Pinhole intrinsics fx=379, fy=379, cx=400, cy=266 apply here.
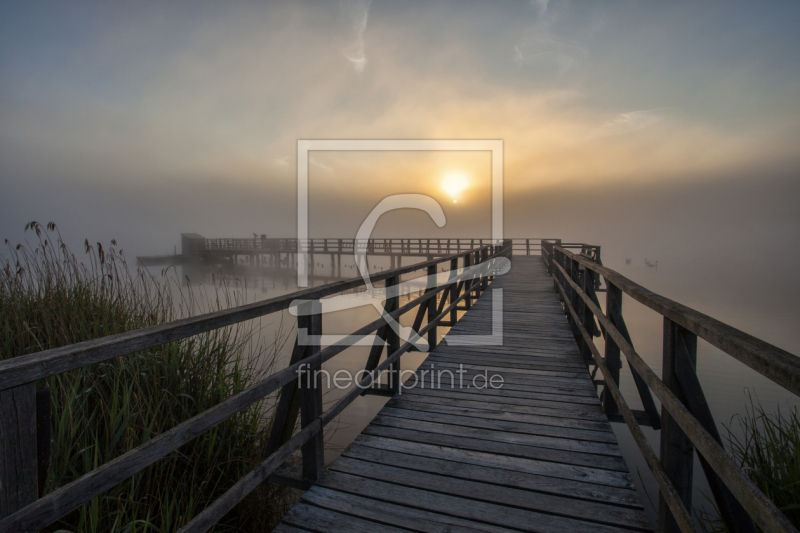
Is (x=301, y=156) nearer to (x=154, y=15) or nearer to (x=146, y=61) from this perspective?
(x=154, y=15)

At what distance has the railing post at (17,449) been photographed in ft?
2.90

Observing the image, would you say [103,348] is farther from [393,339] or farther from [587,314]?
[587,314]

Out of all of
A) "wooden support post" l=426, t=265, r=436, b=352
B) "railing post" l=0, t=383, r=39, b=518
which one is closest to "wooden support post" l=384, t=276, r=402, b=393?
"wooden support post" l=426, t=265, r=436, b=352

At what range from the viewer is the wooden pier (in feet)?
3.19

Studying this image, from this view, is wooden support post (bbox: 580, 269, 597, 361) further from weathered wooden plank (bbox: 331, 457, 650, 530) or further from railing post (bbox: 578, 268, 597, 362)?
weathered wooden plank (bbox: 331, 457, 650, 530)

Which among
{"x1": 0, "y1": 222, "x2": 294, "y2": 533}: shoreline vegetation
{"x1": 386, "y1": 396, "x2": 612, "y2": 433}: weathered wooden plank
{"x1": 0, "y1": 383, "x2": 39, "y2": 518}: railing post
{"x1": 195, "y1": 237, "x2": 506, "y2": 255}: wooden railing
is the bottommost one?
{"x1": 386, "y1": 396, "x2": 612, "y2": 433}: weathered wooden plank

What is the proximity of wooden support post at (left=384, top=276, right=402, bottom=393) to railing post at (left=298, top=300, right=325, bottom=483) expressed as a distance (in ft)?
3.93

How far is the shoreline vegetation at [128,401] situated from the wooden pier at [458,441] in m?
0.49

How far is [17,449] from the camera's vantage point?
0.90 meters

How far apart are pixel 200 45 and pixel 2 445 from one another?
819 inches

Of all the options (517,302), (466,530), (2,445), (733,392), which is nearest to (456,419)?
(466,530)

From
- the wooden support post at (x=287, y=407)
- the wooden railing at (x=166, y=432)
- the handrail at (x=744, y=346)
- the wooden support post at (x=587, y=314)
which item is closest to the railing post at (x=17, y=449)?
the wooden railing at (x=166, y=432)

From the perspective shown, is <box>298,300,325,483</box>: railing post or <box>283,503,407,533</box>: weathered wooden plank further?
<box>298,300,325,483</box>: railing post

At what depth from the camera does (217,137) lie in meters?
25.2
